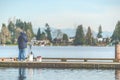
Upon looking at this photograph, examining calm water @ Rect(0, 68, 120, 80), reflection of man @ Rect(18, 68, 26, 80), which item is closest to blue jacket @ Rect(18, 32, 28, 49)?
calm water @ Rect(0, 68, 120, 80)

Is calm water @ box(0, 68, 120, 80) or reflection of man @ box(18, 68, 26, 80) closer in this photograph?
calm water @ box(0, 68, 120, 80)

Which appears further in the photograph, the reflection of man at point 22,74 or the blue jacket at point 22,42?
the blue jacket at point 22,42

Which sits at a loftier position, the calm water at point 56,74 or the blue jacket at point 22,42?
the blue jacket at point 22,42

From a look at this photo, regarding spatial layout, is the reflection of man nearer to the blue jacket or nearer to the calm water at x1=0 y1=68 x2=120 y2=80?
the calm water at x1=0 y1=68 x2=120 y2=80

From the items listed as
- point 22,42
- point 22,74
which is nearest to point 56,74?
point 22,74

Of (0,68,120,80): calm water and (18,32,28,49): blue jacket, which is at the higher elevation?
(18,32,28,49): blue jacket

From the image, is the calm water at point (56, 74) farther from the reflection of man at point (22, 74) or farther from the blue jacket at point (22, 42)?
the blue jacket at point (22, 42)

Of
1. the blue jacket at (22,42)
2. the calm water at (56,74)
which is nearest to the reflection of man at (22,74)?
the calm water at (56,74)

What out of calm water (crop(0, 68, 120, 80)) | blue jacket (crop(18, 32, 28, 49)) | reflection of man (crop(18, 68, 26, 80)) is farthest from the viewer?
blue jacket (crop(18, 32, 28, 49))

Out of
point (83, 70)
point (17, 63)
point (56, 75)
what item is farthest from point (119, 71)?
point (17, 63)

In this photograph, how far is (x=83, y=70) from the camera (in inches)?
1651

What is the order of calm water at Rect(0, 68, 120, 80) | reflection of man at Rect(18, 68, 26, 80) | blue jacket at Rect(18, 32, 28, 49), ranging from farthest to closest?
blue jacket at Rect(18, 32, 28, 49) → reflection of man at Rect(18, 68, 26, 80) → calm water at Rect(0, 68, 120, 80)

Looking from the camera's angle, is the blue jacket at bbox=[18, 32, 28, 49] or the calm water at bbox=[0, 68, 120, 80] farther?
the blue jacket at bbox=[18, 32, 28, 49]

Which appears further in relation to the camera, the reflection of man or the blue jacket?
the blue jacket
